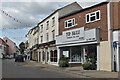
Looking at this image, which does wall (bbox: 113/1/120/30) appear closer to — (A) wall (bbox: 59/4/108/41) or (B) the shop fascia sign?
(A) wall (bbox: 59/4/108/41)

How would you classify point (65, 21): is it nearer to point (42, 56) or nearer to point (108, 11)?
point (108, 11)

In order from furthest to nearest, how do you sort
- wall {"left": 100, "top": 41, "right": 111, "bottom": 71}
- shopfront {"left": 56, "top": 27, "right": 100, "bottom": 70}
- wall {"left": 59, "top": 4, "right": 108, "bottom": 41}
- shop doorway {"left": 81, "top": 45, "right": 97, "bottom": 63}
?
shop doorway {"left": 81, "top": 45, "right": 97, "bottom": 63}
shopfront {"left": 56, "top": 27, "right": 100, "bottom": 70}
wall {"left": 59, "top": 4, "right": 108, "bottom": 41}
wall {"left": 100, "top": 41, "right": 111, "bottom": 71}

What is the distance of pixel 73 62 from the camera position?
2123cm

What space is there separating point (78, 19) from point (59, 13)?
4.96 meters

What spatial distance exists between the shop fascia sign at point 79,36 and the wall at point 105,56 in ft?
3.24

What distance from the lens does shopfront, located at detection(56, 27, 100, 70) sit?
1712 centimetres

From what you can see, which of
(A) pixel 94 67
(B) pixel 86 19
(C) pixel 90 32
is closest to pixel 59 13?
(B) pixel 86 19

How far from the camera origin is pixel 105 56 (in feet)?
52.7

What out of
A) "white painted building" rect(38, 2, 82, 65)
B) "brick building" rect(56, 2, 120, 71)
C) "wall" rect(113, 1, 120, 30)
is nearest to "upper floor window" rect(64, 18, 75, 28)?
"brick building" rect(56, 2, 120, 71)

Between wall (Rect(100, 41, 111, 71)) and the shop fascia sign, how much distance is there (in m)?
0.99

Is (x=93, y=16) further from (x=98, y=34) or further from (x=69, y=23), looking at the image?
(x=69, y=23)

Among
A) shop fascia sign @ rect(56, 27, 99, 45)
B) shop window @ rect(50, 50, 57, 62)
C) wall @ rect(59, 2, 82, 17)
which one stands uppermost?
wall @ rect(59, 2, 82, 17)

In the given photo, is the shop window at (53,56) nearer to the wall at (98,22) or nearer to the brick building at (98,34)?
the brick building at (98,34)

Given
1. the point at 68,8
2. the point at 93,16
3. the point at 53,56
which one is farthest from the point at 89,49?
the point at 68,8
